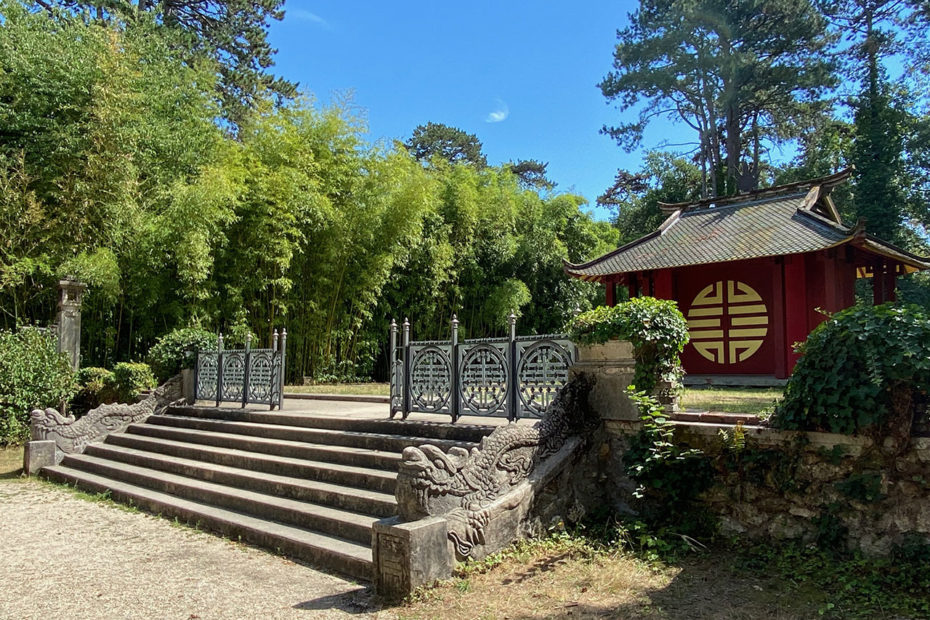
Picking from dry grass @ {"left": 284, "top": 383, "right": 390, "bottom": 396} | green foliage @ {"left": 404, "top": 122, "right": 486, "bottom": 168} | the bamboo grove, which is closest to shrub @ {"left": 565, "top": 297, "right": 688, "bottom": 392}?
dry grass @ {"left": 284, "top": 383, "right": 390, "bottom": 396}

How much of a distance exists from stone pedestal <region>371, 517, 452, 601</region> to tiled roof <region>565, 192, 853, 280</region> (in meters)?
7.28

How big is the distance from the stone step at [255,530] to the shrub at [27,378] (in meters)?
2.92

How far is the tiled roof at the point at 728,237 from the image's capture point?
886cm

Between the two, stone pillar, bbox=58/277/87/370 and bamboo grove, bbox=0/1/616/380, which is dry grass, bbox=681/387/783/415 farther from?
stone pillar, bbox=58/277/87/370

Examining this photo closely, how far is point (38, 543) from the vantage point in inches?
181

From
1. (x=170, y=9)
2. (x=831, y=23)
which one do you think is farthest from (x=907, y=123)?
(x=170, y=9)

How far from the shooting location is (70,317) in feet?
29.7

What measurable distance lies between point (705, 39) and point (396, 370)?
61.7 feet

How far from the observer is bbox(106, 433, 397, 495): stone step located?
4.79 m

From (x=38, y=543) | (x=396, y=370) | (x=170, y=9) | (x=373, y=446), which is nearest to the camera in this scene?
(x=38, y=543)

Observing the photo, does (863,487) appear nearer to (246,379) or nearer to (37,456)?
(246,379)

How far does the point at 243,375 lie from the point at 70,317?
3310mm

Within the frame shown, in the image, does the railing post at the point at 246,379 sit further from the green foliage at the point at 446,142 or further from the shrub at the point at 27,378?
the green foliage at the point at 446,142

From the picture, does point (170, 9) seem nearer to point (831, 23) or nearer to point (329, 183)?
point (329, 183)
